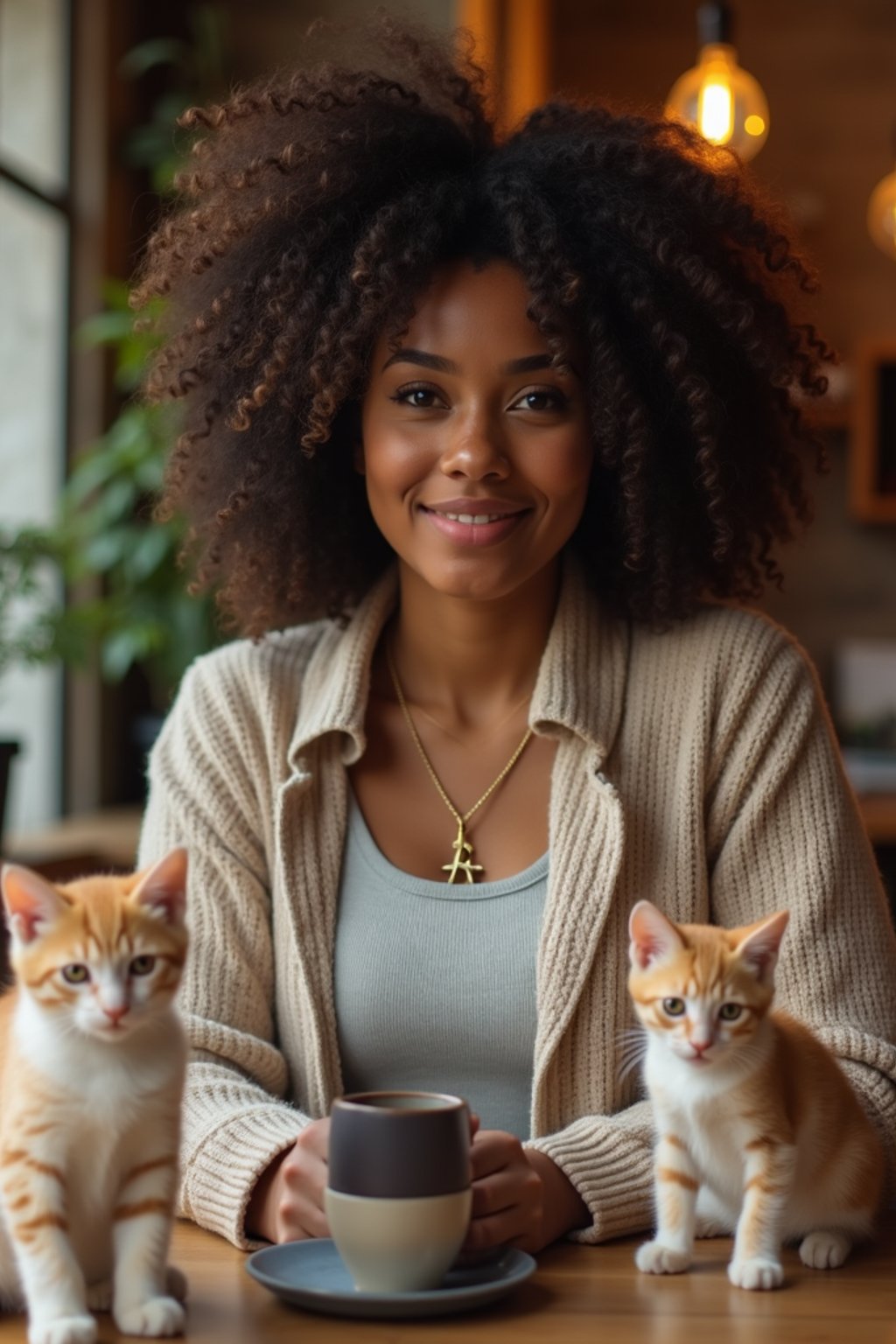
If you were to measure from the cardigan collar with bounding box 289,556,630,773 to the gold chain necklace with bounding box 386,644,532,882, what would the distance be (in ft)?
0.27

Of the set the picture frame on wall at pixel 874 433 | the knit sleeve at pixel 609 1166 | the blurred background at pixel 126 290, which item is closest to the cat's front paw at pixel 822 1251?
the knit sleeve at pixel 609 1166

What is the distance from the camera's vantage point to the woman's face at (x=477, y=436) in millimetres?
1463

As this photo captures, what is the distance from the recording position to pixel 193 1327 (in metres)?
0.91

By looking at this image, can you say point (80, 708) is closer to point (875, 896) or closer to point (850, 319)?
point (850, 319)

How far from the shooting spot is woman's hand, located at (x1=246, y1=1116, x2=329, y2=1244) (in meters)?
1.08

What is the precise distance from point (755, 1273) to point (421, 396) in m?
0.82

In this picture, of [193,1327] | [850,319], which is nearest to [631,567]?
[193,1327]

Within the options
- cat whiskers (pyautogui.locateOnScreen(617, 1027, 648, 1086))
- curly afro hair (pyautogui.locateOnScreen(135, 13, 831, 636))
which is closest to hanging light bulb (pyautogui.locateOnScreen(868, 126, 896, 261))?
curly afro hair (pyautogui.locateOnScreen(135, 13, 831, 636))

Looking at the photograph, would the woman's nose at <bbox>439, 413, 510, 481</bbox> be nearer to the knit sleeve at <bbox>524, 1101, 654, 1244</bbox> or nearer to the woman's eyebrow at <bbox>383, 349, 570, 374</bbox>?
the woman's eyebrow at <bbox>383, 349, 570, 374</bbox>

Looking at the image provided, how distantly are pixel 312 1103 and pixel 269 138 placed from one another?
90 cm

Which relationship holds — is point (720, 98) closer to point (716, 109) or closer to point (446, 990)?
point (716, 109)

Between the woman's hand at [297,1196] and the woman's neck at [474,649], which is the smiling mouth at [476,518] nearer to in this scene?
the woman's neck at [474,649]

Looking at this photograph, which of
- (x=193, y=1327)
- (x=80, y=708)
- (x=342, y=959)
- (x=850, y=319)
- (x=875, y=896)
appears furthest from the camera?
(x=850, y=319)

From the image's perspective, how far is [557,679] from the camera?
1.53 metres
